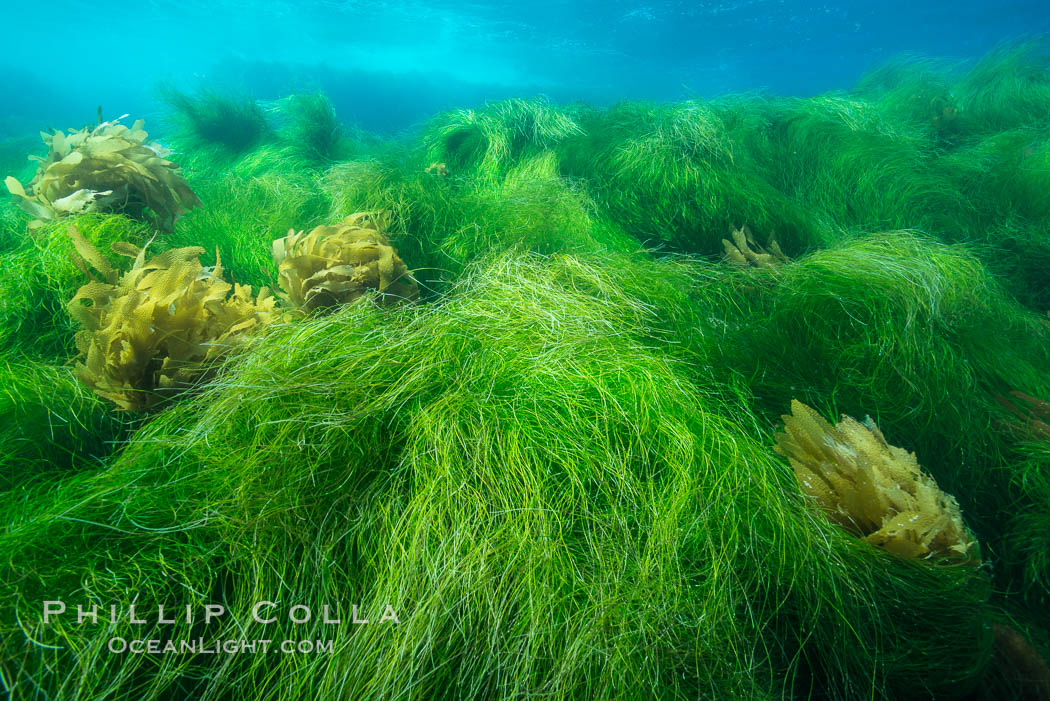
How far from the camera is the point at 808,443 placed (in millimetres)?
667

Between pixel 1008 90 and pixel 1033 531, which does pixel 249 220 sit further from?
pixel 1008 90

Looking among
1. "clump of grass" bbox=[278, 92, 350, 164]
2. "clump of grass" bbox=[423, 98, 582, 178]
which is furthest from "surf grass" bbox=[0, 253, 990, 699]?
"clump of grass" bbox=[278, 92, 350, 164]

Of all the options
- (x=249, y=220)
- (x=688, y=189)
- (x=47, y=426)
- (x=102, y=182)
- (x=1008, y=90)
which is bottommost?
(x=47, y=426)

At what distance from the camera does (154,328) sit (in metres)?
0.77

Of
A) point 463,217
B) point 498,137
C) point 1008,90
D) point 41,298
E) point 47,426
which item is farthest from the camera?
point 1008,90

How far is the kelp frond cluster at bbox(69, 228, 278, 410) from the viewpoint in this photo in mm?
754

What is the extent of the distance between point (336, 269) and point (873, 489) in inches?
37.8

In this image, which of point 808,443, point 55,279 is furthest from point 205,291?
point 808,443

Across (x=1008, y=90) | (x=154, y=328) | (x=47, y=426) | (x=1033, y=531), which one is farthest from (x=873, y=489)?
(x=1008, y=90)

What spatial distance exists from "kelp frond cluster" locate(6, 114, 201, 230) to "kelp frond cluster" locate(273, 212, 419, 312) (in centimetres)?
55

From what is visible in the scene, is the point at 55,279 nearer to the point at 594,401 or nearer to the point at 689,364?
the point at 594,401

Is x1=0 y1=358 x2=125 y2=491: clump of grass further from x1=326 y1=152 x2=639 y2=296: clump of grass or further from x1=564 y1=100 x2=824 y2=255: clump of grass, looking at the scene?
x1=564 y1=100 x2=824 y2=255: clump of grass

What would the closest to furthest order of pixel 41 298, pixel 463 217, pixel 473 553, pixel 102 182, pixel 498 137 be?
1. pixel 473 553
2. pixel 41 298
3. pixel 102 182
4. pixel 463 217
5. pixel 498 137

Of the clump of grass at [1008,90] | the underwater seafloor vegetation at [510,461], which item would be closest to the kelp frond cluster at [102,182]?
the underwater seafloor vegetation at [510,461]
